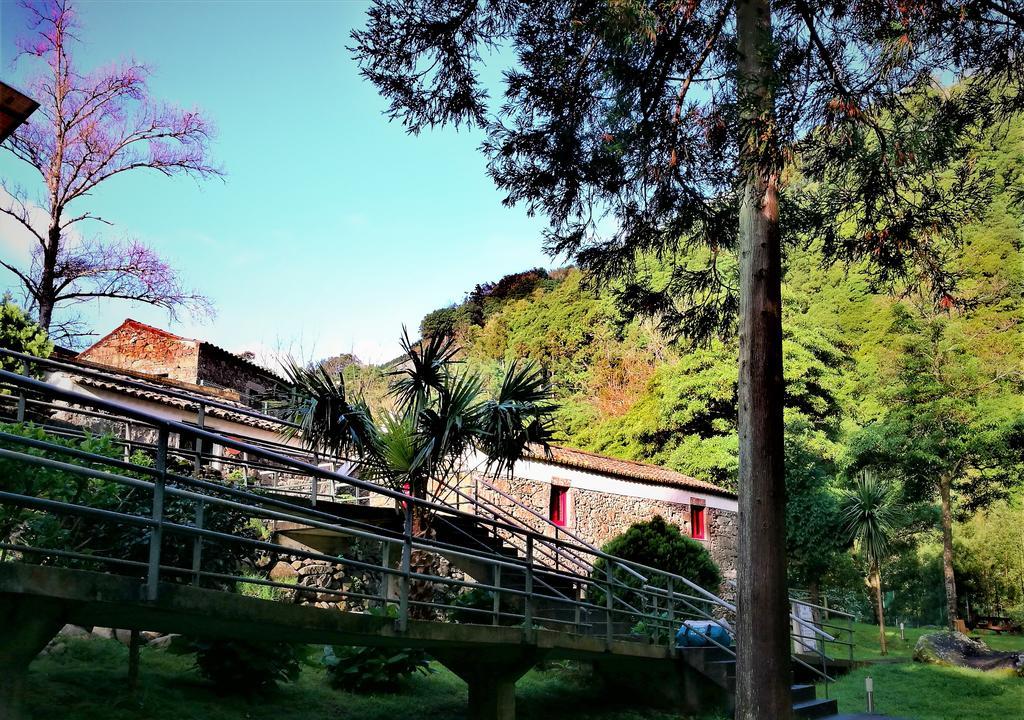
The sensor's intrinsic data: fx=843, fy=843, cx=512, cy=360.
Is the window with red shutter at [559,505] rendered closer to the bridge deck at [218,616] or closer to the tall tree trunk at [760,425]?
the bridge deck at [218,616]

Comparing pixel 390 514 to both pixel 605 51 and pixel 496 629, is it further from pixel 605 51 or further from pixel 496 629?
pixel 605 51

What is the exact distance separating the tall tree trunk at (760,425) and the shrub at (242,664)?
4361 mm

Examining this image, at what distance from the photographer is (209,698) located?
7809 mm

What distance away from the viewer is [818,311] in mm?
39031

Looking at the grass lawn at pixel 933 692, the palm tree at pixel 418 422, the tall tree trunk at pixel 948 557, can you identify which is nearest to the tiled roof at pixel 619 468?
the tall tree trunk at pixel 948 557

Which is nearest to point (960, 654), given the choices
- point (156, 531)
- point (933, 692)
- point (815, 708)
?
point (933, 692)

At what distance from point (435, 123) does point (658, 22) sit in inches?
124

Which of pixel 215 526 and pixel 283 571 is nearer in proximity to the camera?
pixel 215 526

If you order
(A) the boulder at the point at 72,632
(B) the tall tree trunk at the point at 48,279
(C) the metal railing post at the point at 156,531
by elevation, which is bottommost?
(A) the boulder at the point at 72,632

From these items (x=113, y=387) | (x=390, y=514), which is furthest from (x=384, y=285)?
(x=390, y=514)

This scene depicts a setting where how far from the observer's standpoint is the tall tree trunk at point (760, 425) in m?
7.05

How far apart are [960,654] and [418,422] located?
14.5 meters

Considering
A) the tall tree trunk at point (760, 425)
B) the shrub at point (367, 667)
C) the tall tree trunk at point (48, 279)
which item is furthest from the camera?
the tall tree trunk at point (48, 279)

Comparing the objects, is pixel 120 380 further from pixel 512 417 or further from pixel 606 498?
pixel 606 498
